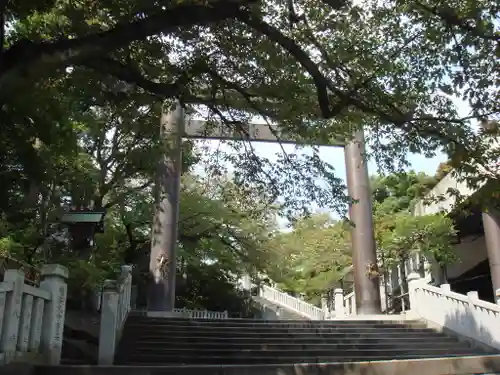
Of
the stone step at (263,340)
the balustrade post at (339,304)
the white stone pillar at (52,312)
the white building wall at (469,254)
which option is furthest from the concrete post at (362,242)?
the white stone pillar at (52,312)

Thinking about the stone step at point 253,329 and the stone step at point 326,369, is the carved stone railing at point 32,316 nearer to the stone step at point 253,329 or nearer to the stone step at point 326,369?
the stone step at point 326,369

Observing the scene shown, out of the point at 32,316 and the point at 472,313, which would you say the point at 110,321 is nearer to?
the point at 32,316

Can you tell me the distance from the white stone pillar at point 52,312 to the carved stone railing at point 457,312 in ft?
27.5

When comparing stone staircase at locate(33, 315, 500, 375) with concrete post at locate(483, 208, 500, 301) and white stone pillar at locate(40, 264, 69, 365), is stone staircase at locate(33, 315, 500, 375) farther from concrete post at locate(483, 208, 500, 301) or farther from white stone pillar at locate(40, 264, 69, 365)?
concrete post at locate(483, 208, 500, 301)

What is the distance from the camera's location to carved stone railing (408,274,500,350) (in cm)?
1029

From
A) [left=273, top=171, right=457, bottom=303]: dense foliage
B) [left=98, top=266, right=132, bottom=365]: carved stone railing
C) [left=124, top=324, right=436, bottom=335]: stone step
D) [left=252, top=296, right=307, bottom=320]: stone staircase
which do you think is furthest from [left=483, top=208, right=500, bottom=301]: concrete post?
[left=98, top=266, right=132, bottom=365]: carved stone railing

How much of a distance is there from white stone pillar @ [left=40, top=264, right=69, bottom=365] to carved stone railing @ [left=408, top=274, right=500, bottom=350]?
838 centimetres

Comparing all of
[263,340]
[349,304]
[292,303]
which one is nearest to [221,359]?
[263,340]

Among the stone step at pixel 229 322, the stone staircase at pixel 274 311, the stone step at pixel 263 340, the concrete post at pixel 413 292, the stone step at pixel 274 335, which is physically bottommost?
the stone step at pixel 263 340

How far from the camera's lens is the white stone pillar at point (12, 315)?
5266 mm

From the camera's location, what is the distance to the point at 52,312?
6320 mm

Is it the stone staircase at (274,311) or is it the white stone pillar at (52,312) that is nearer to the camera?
the white stone pillar at (52,312)

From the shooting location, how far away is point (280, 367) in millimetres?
6238

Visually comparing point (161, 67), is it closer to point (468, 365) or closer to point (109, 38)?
point (109, 38)
